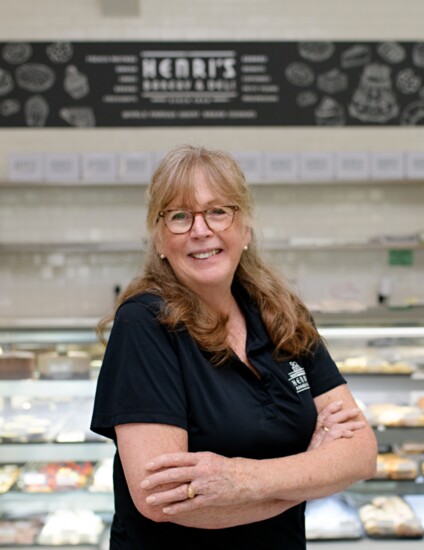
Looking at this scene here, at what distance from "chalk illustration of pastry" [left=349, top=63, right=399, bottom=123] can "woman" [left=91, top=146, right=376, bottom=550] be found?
11.8 feet

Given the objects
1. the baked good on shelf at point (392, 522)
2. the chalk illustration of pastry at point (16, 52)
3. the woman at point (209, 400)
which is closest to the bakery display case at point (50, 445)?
the baked good on shelf at point (392, 522)

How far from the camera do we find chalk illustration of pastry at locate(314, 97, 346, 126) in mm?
4832

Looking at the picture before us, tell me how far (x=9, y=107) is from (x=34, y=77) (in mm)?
272

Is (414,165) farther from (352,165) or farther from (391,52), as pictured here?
(391,52)

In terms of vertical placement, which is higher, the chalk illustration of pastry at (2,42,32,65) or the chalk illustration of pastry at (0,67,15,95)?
the chalk illustration of pastry at (2,42,32,65)

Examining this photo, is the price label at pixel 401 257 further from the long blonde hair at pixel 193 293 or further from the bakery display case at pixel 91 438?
the long blonde hair at pixel 193 293

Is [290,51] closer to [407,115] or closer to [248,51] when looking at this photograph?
[248,51]

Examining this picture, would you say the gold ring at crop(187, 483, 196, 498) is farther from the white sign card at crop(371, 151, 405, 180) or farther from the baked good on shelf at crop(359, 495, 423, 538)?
the white sign card at crop(371, 151, 405, 180)

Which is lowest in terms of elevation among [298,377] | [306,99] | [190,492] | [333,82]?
[190,492]

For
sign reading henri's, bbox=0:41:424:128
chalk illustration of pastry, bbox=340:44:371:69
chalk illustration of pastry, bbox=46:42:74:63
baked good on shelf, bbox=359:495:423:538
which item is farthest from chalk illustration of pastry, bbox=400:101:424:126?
baked good on shelf, bbox=359:495:423:538

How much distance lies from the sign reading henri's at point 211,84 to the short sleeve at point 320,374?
11.4 ft

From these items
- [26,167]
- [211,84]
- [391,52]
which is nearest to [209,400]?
[26,167]

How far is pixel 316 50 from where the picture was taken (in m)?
4.80
